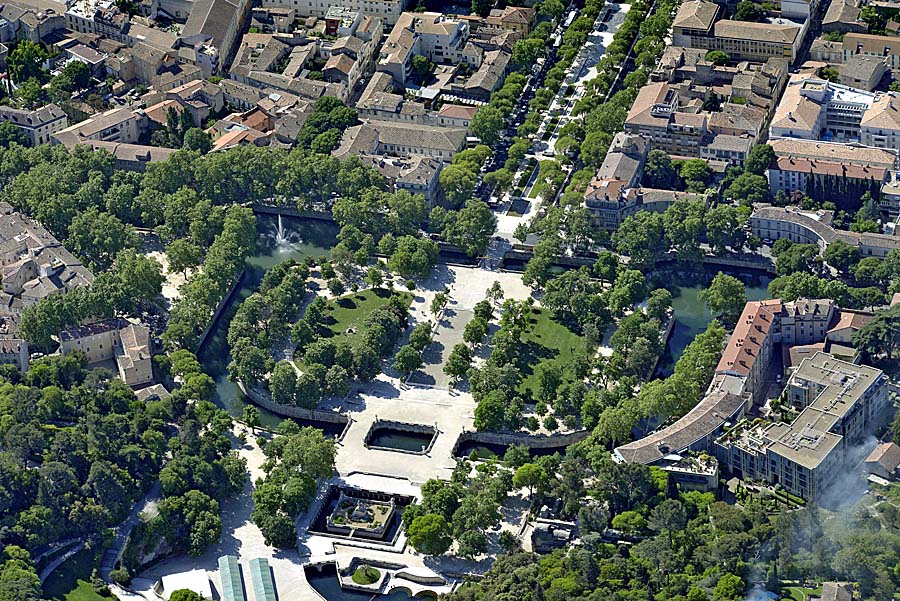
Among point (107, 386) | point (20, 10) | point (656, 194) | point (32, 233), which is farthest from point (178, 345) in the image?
point (20, 10)

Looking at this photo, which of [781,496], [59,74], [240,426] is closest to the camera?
[781,496]

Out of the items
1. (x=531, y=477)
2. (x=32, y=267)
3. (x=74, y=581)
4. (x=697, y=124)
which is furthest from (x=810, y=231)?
(x=74, y=581)

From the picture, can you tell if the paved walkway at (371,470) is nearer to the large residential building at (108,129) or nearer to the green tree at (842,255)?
the green tree at (842,255)

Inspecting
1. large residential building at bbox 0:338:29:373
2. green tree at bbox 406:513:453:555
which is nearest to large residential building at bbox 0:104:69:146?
large residential building at bbox 0:338:29:373

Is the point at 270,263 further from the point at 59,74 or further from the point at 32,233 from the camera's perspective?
the point at 59,74

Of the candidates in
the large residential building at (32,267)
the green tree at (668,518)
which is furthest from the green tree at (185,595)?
the large residential building at (32,267)
